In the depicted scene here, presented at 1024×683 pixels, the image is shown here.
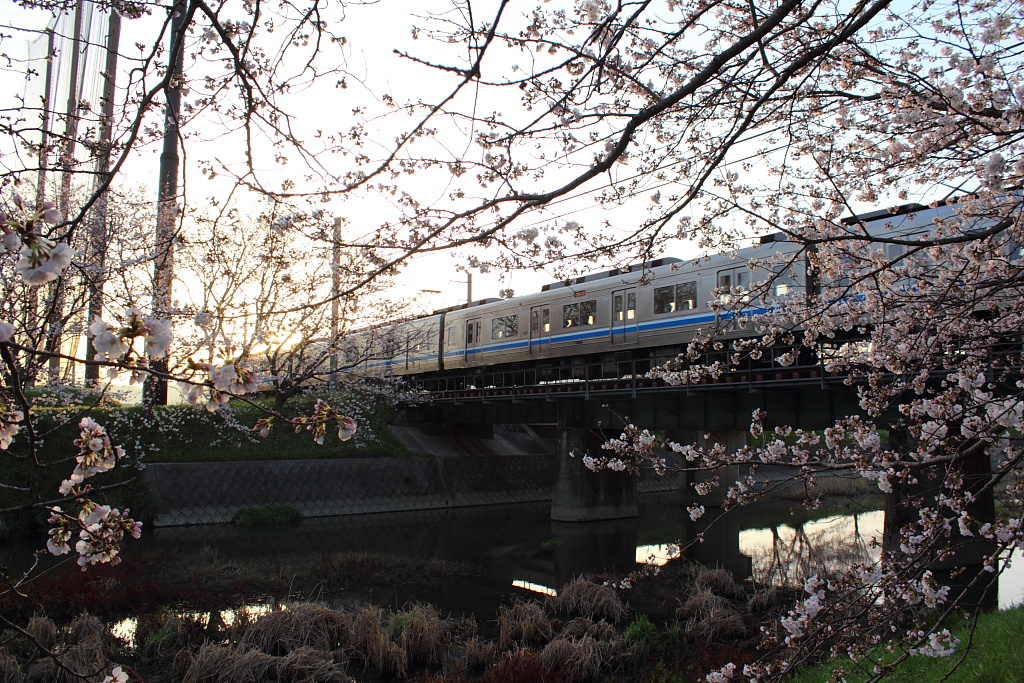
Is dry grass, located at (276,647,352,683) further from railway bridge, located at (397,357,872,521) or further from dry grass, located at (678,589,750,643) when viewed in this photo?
railway bridge, located at (397,357,872,521)

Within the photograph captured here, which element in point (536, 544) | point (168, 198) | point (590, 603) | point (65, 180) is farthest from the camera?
point (536, 544)

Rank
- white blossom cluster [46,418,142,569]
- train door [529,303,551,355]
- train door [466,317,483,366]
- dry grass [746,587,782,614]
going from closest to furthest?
white blossom cluster [46,418,142,569], dry grass [746,587,782,614], train door [529,303,551,355], train door [466,317,483,366]

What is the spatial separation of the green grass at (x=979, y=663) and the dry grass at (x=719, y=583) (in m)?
3.33

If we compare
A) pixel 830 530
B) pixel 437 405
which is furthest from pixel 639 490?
pixel 830 530

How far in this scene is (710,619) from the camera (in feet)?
31.6

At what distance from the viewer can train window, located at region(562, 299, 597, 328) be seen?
776 inches

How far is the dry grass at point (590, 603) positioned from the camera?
10.2 meters

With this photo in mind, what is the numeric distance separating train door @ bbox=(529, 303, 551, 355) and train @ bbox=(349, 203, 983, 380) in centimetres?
3

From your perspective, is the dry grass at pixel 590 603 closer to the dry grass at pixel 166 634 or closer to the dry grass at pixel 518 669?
the dry grass at pixel 518 669

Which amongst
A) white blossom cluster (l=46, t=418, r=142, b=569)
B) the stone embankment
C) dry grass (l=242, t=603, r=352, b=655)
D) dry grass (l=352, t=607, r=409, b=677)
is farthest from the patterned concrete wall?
white blossom cluster (l=46, t=418, r=142, b=569)

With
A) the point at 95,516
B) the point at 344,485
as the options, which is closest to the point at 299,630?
the point at 95,516

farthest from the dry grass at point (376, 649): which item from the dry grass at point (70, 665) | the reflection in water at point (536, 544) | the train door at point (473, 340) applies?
the train door at point (473, 340)

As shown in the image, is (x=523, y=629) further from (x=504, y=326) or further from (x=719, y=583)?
(x=504, y=326)

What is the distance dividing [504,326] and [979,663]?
1804 cm
